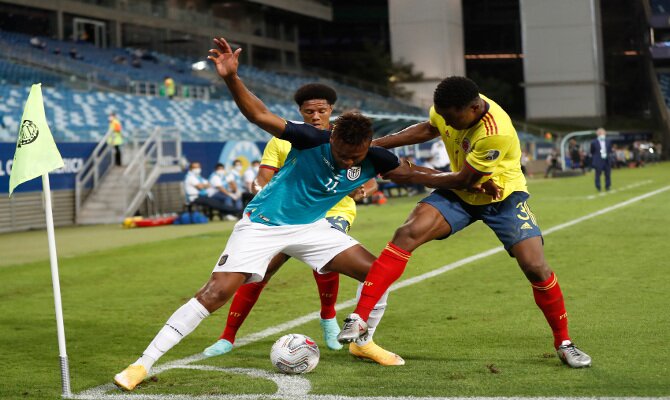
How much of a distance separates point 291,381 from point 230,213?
1890cm

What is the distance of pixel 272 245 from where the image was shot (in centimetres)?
614

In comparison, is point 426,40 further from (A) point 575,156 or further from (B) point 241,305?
(B) point 241,305

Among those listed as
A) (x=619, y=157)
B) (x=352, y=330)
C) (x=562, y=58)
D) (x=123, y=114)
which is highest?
(x=562, y=58)

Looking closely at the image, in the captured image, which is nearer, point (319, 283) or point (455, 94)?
point (455, 94)

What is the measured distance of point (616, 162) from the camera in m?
59.2

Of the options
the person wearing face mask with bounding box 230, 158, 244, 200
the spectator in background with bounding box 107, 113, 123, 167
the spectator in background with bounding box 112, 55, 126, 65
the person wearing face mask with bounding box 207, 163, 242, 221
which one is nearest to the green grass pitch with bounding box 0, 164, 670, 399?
the person wearing face mask with bounding box 207, 163, 242, 221

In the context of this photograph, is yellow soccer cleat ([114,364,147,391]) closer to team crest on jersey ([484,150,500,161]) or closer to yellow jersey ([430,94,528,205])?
yellow jersey ([430,94,528,205])

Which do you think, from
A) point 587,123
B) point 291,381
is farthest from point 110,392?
point 587,123

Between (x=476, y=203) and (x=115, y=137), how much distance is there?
21266mm

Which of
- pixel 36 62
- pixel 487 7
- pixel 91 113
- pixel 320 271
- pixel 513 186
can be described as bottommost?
pixel 320 271

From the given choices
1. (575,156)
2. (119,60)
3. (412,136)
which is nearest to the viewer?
(412,136)

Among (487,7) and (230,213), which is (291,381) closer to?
(230,213)

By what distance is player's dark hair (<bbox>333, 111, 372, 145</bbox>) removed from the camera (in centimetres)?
588

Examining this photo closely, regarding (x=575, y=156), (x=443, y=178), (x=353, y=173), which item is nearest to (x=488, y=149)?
(x=443, y=178)
